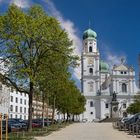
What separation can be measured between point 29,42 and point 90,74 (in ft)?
381

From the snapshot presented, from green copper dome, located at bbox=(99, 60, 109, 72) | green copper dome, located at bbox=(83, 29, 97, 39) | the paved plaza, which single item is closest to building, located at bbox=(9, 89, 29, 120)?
green copper dome, located at bbox=(83, 29, 97, 39)

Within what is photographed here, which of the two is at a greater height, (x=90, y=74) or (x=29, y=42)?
(x=90, y=74)

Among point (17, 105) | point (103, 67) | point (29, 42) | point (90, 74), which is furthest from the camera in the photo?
point (103, 67)

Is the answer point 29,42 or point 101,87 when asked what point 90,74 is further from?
point 29,42

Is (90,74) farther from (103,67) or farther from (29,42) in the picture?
(29,42)

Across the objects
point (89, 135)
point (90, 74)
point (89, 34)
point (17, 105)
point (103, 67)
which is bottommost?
point (89, 135)

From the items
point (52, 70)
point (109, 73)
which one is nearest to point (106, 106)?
point (109, 73)

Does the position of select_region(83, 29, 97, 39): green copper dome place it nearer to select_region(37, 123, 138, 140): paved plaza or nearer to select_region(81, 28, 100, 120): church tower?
select_region(81, 28, 100, 120): church tower

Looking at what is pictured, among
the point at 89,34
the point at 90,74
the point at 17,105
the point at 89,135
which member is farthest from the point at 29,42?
the point at 89,34

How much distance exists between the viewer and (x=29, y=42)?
128 feet

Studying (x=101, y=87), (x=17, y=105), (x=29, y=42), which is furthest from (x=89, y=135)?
(x=101, y=87)

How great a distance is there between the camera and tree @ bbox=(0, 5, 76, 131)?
3794 centimetres

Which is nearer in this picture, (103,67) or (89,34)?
(89,34)

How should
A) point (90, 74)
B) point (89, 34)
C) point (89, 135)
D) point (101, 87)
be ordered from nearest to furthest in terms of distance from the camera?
point (89, 135) < point (90, 74) < point (101, 87) < point (89, 34)
